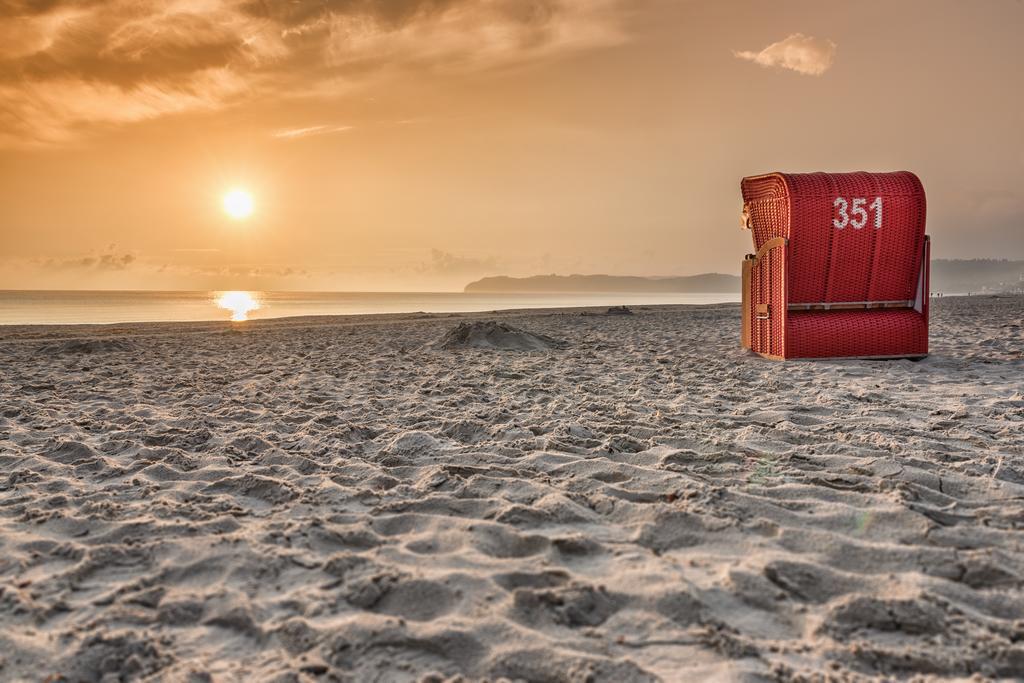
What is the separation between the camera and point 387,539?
2811mm

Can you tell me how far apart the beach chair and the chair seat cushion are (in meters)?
0.01

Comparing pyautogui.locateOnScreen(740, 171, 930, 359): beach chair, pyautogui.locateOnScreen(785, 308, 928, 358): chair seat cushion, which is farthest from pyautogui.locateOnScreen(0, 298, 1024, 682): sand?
pyautogui.locateOnScreen(740, 171, 930, 359): beach chair

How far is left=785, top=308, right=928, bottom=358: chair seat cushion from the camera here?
328 inches

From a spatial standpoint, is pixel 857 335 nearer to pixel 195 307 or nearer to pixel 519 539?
pixel 519 539

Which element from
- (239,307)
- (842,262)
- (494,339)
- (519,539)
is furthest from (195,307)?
(519,539)

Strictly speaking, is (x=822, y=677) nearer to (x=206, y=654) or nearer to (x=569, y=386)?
(x=206, y=654)

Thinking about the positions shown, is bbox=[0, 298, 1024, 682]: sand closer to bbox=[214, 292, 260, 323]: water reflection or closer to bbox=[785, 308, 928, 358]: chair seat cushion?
bbox=[785, 308, 928, 358]: chair seat cushion

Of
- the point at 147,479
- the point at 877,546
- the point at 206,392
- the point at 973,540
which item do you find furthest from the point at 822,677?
the point at 206,392

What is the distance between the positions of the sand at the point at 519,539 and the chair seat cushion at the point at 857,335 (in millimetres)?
2353

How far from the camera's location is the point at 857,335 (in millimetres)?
8312

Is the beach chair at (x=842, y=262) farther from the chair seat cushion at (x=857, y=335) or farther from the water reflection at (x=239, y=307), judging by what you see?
the water reflection at (x=239, y=307)

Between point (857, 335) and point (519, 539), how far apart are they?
7.12 metres

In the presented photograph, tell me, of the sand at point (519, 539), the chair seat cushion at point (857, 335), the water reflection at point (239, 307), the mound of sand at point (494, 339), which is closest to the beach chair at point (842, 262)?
the chair seat cushion at point (857, 335)

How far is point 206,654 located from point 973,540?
2.90m
